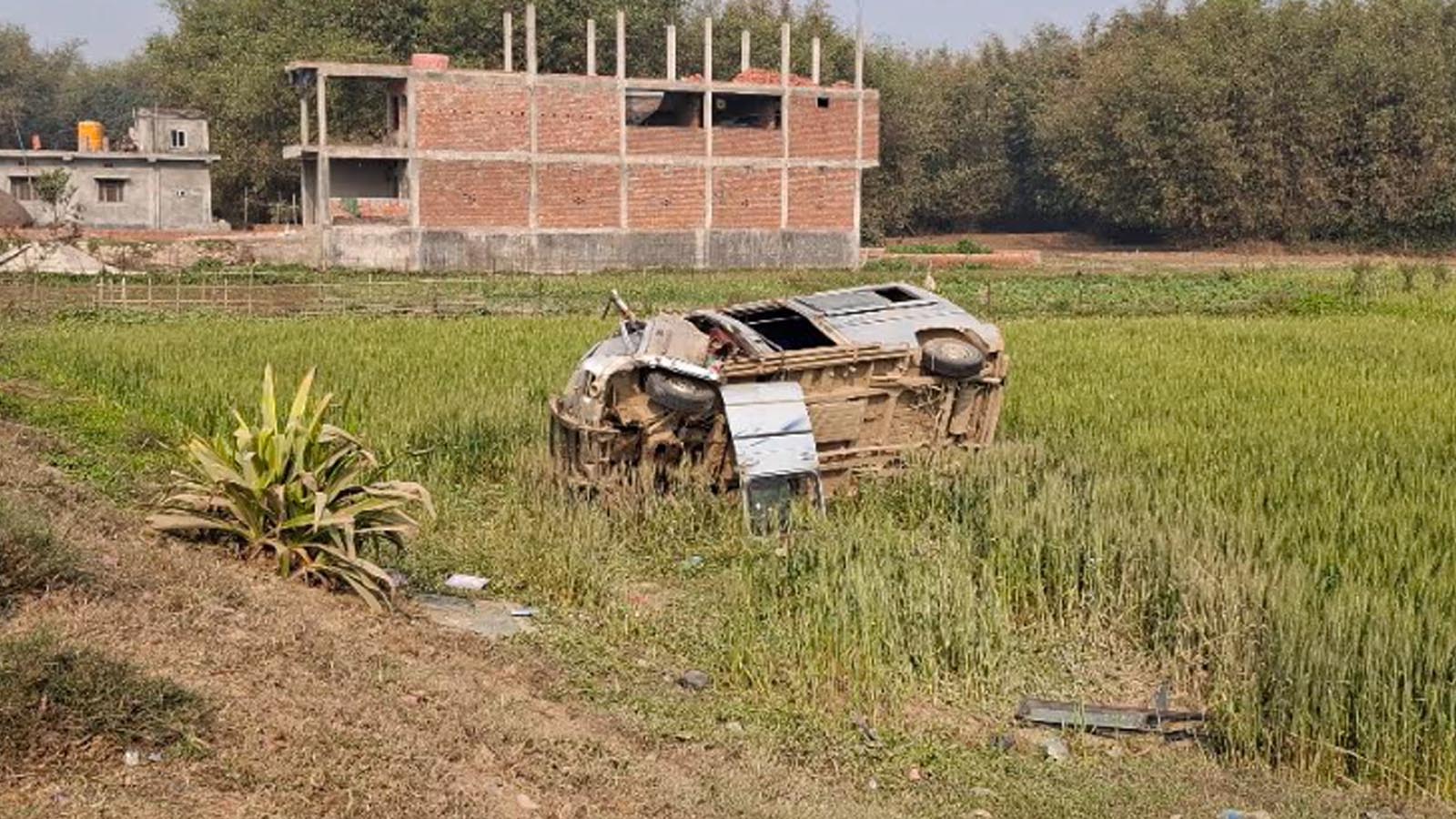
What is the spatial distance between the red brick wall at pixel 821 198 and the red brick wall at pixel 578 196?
5.15m

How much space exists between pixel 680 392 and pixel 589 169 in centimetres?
3350

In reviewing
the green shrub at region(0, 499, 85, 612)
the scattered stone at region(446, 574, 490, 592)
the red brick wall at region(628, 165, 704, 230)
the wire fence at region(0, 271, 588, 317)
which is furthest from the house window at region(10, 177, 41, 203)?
the green shrub at region(0, 499, 85, 612)

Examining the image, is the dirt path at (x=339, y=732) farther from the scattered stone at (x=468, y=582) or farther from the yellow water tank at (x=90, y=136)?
the yellow water tank at (x=90, y=136)

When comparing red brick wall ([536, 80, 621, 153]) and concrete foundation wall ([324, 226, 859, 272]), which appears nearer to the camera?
concrete foundation wall ([324, 226, 859, 272])

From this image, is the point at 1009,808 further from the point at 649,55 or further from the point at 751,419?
the point at 649,55

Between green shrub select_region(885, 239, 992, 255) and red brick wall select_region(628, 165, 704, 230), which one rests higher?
red brick wall select_region(628, 165, 704, 230)

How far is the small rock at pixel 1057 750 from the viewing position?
7680mm

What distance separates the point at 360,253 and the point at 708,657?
35207 mm

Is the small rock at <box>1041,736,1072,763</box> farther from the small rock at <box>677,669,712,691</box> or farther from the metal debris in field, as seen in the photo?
the small rock at <box>677,669,712,691</box>

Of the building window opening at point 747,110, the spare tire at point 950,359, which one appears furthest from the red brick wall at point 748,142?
the spare tire at point 950,359

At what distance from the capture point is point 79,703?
5.92m

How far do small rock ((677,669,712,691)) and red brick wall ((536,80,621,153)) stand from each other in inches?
1432

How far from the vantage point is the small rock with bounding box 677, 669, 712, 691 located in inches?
335

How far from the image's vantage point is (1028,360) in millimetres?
21359
